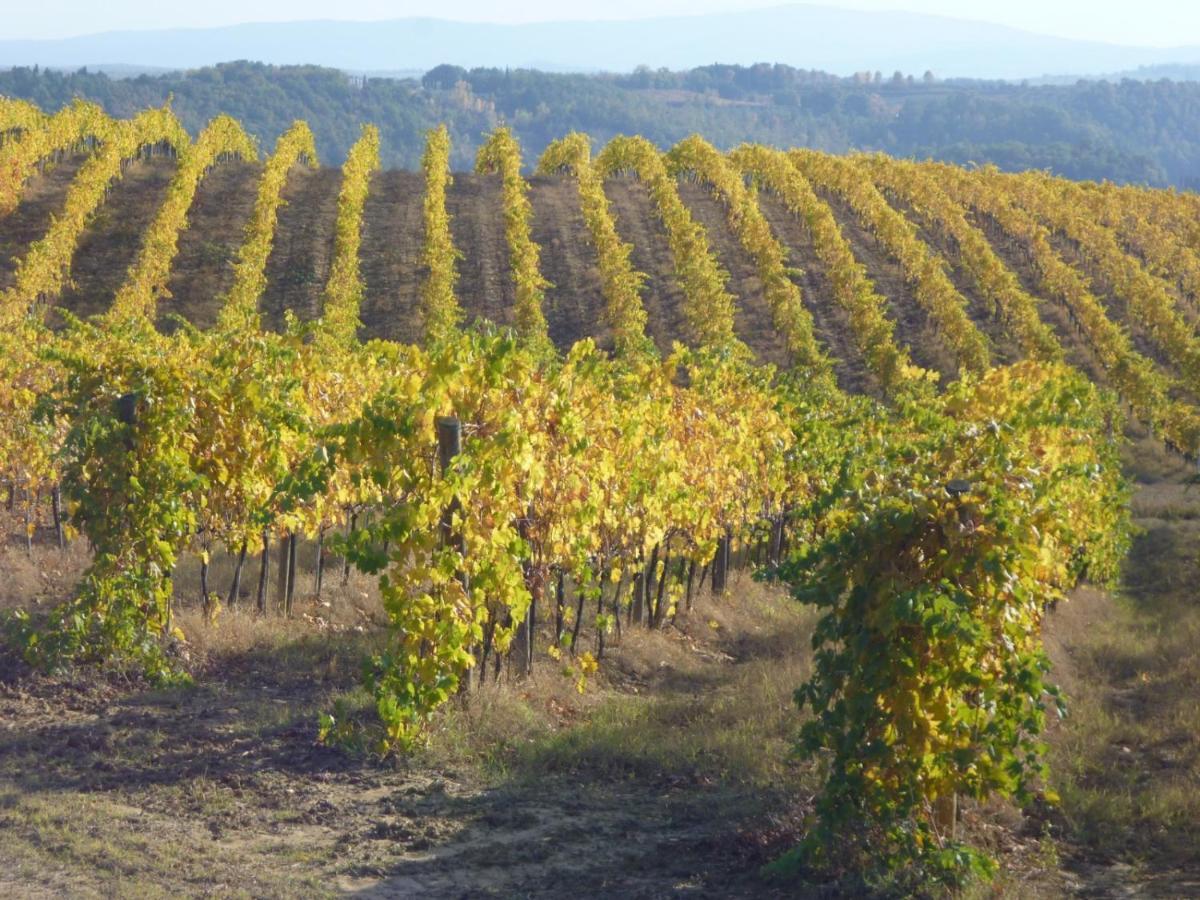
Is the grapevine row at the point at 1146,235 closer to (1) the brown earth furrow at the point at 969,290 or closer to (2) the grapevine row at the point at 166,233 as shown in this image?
(1) the brown earth furrow at the point at 969,290

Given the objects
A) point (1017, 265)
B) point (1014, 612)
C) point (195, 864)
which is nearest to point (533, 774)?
point (195, 864)

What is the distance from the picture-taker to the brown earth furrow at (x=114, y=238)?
36.1 meters

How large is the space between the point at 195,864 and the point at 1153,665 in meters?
9.16

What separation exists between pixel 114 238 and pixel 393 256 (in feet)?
28.3

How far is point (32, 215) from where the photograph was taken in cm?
4172

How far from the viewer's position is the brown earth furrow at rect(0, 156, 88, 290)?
38.2m

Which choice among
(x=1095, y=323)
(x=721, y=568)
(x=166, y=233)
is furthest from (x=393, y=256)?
(x=721, y=568)

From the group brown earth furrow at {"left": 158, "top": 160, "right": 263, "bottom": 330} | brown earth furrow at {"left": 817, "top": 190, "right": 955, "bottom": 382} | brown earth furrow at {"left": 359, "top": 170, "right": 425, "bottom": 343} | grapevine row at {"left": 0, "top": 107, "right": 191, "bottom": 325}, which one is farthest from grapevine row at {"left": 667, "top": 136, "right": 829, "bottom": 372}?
grapevine row at {"left": 0, "top": 107, "right": 191, "bottom": 325}

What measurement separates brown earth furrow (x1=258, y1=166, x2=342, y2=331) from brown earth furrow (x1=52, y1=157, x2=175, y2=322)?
4148 mm

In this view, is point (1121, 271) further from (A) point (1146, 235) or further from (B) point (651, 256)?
(B) point (651, 256)

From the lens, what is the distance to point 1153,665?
12047 millimetres

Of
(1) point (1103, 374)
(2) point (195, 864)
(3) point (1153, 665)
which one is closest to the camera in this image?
(2) point (195, 864)

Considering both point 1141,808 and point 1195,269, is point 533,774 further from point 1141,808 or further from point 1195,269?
point 1195,269

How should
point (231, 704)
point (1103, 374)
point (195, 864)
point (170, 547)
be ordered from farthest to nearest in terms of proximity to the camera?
point (1103, 374), point (170, 547), point (231, 704), point (195, 864)
